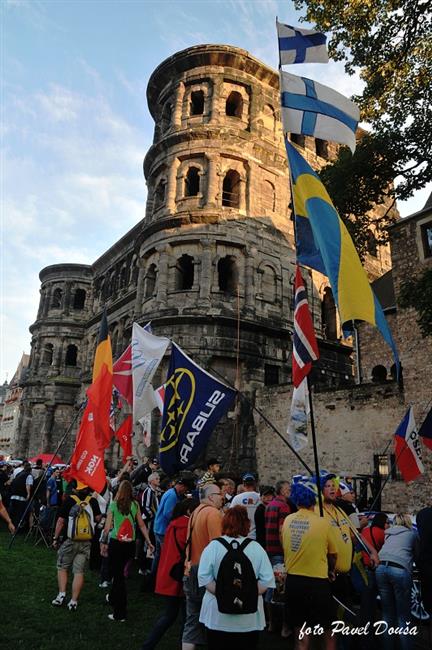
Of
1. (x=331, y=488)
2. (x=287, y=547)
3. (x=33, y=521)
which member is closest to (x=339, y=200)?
(x=331, y=488)

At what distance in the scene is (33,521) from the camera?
12.5 meters

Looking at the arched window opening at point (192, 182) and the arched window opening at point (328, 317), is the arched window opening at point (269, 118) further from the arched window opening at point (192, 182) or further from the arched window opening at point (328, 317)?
the arched window opening at point (328, 317)

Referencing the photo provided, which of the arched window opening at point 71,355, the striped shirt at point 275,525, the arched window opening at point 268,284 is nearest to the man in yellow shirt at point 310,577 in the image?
the striped shirt at point 275,525

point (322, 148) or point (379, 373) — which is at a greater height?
point (322, 148)

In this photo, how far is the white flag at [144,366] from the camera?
893 centimetres

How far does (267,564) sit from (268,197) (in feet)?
71.1

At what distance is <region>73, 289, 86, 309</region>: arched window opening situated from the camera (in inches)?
1517

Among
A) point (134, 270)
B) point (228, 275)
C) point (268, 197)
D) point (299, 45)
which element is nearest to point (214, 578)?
point (299, 45)

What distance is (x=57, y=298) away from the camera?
38969mm

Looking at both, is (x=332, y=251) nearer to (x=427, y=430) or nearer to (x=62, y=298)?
(x=427, y=430)

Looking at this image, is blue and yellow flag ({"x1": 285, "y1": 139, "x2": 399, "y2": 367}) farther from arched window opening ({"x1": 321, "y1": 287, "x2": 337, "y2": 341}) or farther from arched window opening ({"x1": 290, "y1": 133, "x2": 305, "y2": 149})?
arched window opening ({"x1": 290, "y1": 133, "x2": 305, "y2": 149})

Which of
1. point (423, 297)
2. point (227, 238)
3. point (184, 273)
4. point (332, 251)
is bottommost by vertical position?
point (332, 251)

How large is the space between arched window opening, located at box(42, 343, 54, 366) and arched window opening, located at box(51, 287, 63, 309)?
347 cm

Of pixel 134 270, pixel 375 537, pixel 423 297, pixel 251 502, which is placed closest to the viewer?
pixel 375 537
